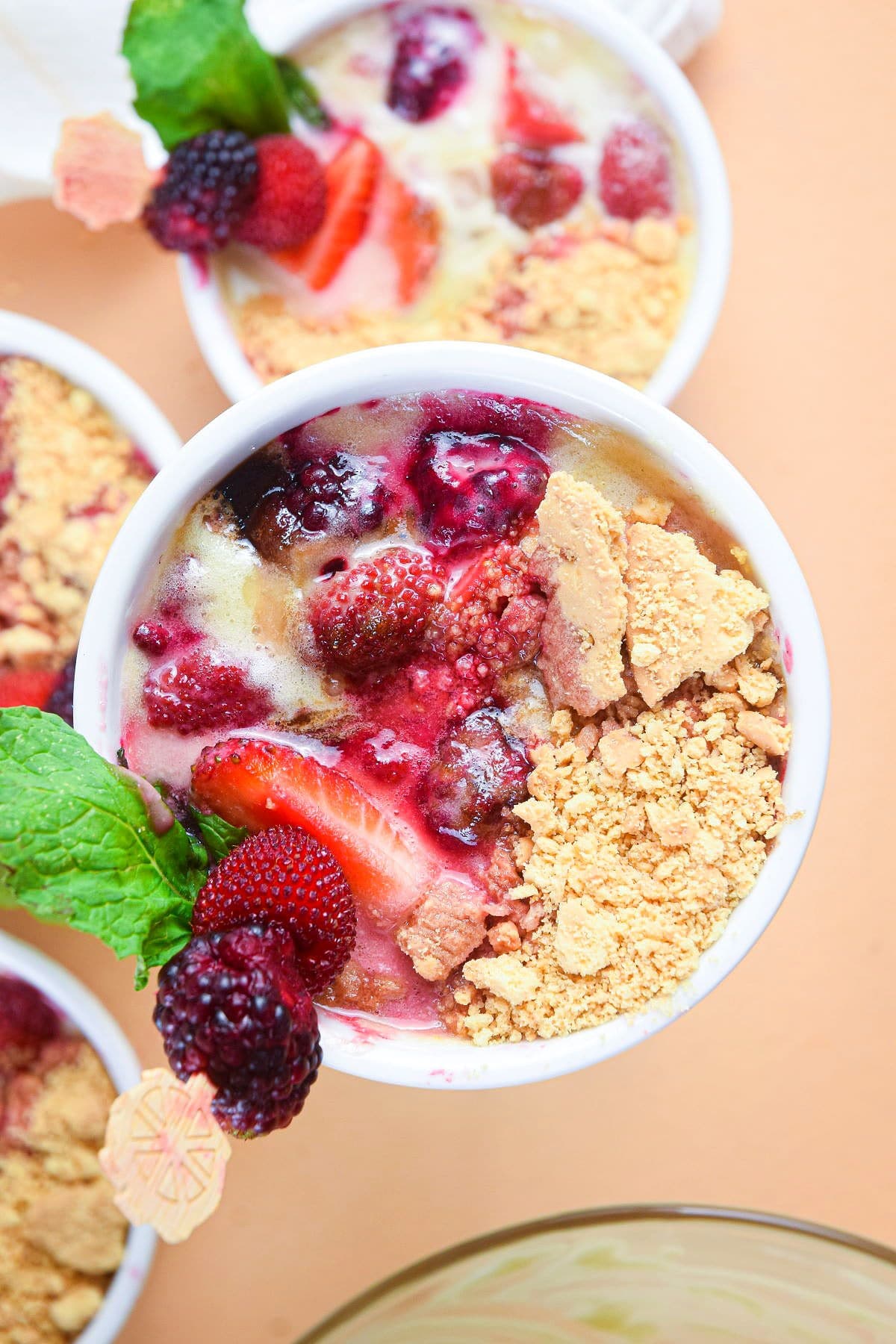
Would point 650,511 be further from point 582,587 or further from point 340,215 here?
point 340,215

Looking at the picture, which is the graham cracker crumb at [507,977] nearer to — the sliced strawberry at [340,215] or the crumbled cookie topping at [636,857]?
the crumbled cookie topping at [636,857]

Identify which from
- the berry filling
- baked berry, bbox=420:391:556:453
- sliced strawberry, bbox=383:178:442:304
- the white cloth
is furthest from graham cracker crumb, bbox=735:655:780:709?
the white cloth

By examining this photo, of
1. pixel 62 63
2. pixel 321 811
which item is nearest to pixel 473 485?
pixel 321 811

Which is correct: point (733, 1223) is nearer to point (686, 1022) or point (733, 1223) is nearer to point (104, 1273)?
point (686, 1022)

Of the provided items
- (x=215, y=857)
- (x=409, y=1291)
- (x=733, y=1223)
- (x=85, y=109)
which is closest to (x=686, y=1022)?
(x=733, y=1223)

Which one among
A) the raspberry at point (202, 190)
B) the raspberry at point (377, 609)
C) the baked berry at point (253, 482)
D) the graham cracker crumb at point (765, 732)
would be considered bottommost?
the raspberry at point (377, 609)

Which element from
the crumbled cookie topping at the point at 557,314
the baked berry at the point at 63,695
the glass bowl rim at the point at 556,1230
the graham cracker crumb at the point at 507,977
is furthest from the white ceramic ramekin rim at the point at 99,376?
the glass bowl rim at the point at 556,1230
